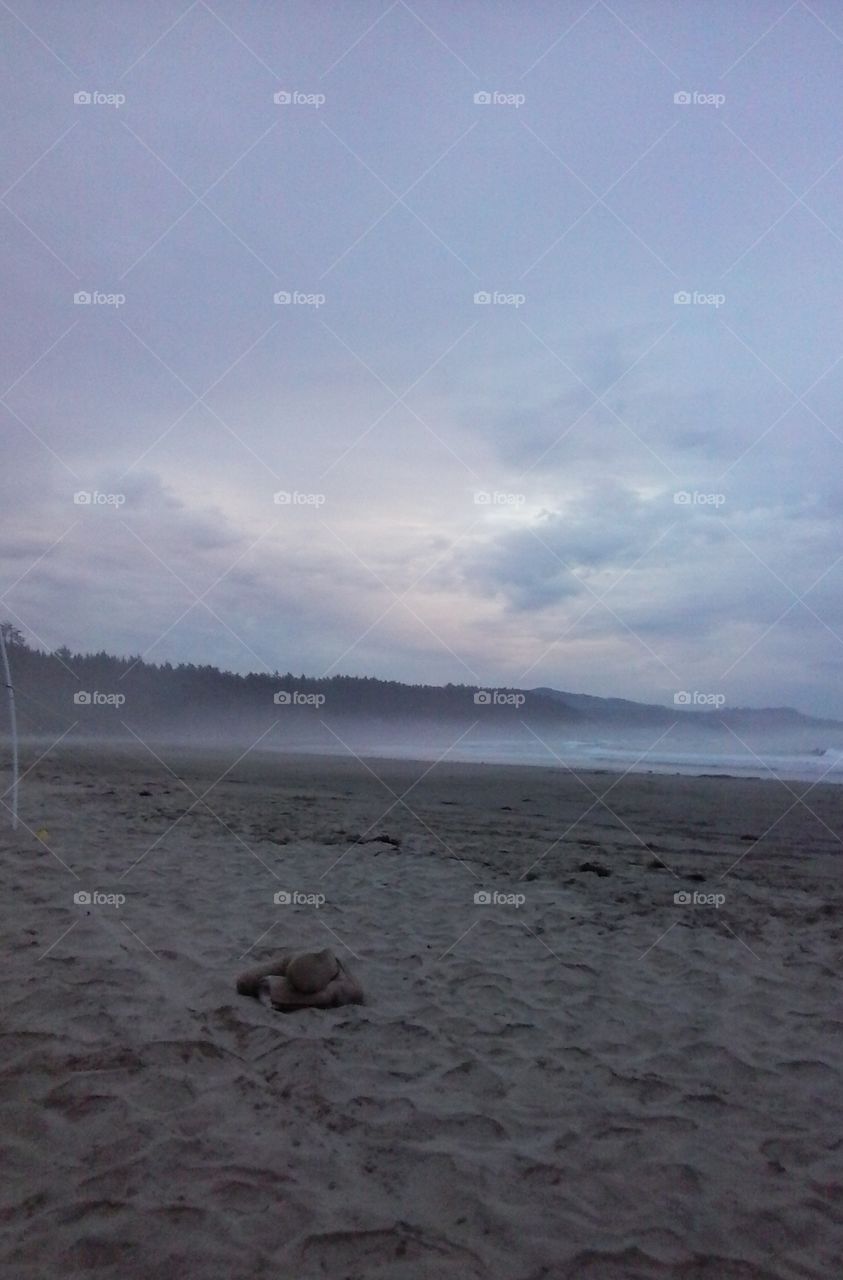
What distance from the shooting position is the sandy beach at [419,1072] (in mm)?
2791

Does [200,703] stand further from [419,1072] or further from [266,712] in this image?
[419,1072]

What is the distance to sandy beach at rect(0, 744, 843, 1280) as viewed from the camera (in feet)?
9.16

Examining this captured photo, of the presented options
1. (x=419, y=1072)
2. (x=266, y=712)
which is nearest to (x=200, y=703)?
(x=266, y=712)

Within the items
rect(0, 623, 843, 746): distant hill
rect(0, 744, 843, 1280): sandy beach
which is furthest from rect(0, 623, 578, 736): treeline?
rect(0, 744, 843, 1280): sandy beach

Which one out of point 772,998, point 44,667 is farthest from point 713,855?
point 44,667

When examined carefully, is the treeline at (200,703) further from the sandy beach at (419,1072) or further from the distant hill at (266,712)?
the sandy beach at (419,1072)

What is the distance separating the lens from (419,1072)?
3934 millimetres

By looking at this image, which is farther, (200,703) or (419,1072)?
(200,703)

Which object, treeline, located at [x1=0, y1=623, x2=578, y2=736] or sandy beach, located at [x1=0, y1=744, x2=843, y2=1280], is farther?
treeline, located at [x1=0, y1=623, x2=578, y2=736]

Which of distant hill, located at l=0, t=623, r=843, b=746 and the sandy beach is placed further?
distant hill, located at l=0, t=623, r=843, b=746

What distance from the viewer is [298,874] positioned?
24.9 feet

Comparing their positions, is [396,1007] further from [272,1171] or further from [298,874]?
[298,874]

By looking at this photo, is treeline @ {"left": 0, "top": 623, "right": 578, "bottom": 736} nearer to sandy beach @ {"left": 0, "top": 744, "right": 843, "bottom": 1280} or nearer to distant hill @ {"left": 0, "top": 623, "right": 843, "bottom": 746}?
distant hill @ {"left": 0, "top": 623, "right": 843, "bottom": 746}

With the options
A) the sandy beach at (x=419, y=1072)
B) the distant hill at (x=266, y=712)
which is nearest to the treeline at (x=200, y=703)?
the distant hill at (x=266, y=712)
